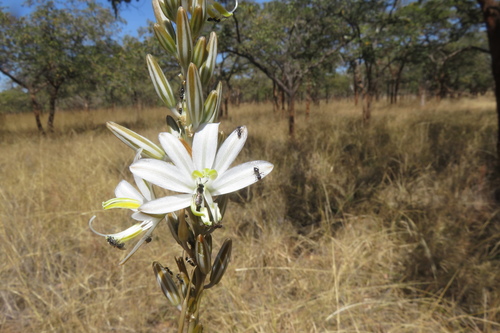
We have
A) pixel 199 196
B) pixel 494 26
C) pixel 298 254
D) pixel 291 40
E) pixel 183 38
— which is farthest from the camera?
pixel 291 40

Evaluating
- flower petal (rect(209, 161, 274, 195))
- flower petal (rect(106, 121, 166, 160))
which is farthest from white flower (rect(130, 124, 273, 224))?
flower petal (rect(106, 121, 166, 160))

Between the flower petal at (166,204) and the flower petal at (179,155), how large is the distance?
7cm

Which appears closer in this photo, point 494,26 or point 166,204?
point 166,204

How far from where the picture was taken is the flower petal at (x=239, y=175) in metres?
0.67

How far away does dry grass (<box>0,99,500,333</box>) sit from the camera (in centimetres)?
202

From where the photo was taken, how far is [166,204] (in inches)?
24.9

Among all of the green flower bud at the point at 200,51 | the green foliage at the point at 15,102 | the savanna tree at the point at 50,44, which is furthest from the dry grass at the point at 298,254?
the green foliage at the point at 15,102

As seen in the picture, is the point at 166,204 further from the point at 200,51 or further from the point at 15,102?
the point at 15,102

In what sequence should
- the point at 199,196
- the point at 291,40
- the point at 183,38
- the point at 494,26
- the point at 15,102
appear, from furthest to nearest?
the point at 15,102 < the point at 291,40 < the point at 494,26 < the point at 183,38 < the point at 199,196

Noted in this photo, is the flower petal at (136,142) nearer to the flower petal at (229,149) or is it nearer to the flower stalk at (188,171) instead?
the flower stalk at (188,171)

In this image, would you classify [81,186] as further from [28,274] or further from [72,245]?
[28,274]

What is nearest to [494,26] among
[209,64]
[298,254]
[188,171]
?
[298,254]

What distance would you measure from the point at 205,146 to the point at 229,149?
64 mm

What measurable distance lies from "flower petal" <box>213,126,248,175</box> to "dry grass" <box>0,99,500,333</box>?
143 centimetres
